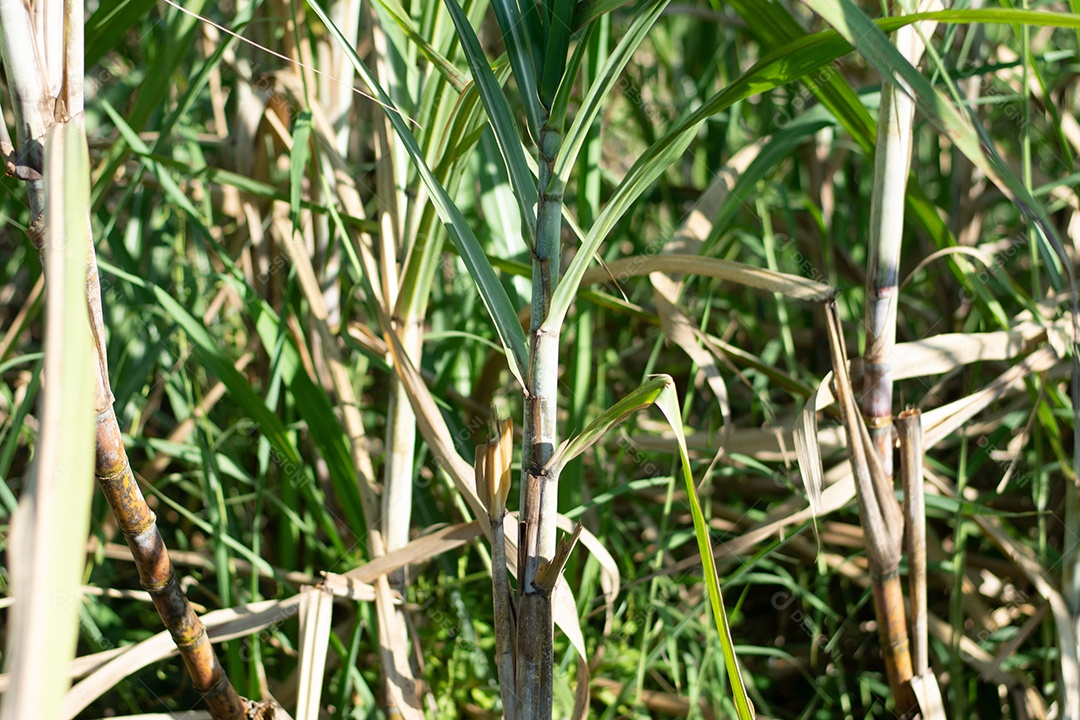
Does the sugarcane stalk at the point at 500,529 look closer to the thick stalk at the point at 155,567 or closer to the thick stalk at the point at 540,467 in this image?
the thick stalk at the point at 540,467

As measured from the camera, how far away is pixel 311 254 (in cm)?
89

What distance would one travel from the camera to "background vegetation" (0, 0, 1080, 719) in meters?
0.62

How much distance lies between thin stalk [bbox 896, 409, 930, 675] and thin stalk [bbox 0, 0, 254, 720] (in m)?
0.47

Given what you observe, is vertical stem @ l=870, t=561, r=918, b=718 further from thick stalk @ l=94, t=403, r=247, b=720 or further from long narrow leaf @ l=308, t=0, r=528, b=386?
thick stalk @ l=94, t=403, r=247, b=720

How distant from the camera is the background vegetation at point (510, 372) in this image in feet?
2.02

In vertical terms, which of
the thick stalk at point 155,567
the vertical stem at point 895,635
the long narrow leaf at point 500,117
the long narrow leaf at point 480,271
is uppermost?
the long narrow leaf at point 500,117

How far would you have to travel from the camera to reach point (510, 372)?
87 cm

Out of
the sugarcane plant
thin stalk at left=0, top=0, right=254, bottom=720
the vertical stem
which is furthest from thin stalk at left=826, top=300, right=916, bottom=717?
thin stalk at left=0, top=0, right=254, bottom=720

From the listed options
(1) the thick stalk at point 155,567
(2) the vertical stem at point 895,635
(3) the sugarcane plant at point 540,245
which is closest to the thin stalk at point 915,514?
(2) the vertical stem at point 895,635

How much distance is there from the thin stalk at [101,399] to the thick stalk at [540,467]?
0.20 meters

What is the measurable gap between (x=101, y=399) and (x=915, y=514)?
0.52 m

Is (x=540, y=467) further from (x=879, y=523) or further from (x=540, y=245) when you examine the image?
(x=879, y=523)

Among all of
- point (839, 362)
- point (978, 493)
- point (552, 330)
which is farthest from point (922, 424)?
point (978, 493)

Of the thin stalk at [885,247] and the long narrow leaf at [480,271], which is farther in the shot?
the thin stalk at [885,247]
